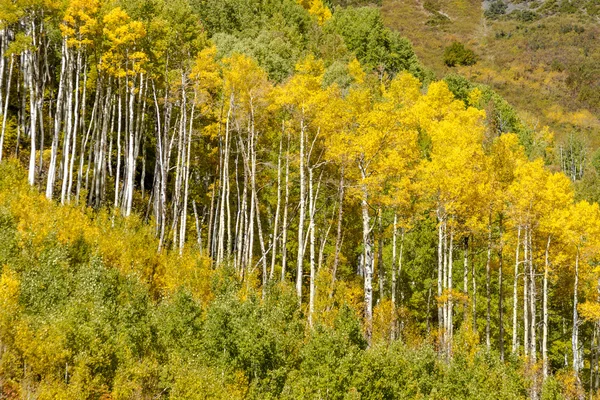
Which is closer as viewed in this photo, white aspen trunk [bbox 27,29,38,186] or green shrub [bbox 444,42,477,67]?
white aspen trunk [bbox 27,29,38,186]

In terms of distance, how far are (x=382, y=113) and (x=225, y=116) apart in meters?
8.90

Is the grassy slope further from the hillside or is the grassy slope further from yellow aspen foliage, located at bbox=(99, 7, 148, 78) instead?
yellow aspen foliage, located at bbox=(99, 7, 148, 78)

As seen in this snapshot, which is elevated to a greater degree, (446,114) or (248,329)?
(446,114)

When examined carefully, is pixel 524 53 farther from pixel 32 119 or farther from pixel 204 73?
pixel 32 119

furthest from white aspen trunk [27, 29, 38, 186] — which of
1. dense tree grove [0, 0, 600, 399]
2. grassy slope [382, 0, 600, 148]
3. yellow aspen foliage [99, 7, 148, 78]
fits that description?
grassy slope [382, 0, 600, 148]

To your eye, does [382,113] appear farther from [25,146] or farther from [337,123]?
[25,146]

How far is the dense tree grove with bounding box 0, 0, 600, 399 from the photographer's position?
1599 cm

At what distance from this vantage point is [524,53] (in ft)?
513

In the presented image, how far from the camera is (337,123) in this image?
2556 cm

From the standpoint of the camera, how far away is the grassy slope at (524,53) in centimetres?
12606

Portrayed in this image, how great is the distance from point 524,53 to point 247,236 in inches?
5944

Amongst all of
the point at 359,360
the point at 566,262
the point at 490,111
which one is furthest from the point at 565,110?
the point at 359,360

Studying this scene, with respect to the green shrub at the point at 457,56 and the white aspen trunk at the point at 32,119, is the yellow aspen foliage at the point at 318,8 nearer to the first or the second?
the white aspen trunk at the point at 32,119

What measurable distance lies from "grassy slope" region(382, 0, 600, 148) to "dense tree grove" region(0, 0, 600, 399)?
8513cm
